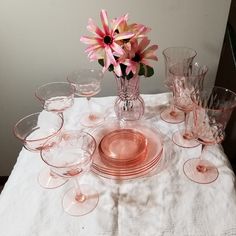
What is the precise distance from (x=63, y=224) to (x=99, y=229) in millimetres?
87

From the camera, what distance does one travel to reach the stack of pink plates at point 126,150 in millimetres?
773

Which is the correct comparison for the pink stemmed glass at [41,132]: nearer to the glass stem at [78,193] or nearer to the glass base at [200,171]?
the glass stem at [78,193]

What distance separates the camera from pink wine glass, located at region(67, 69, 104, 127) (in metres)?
0.99

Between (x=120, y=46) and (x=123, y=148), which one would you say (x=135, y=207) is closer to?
(x=123, y=148)

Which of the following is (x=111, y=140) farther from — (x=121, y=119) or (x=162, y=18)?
(x=162, y=18)

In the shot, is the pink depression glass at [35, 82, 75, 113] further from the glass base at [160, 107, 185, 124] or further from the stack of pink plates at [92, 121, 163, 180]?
the glass base at [160, 107, 185, 124]

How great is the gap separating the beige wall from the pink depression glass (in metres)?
0.19

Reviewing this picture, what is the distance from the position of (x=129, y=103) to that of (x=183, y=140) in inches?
8.5

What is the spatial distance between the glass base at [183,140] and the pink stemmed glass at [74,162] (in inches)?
10.5

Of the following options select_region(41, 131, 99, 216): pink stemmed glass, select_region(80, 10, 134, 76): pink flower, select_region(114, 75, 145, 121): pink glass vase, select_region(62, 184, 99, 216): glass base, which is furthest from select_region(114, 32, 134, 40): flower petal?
select_region(62, 184, 99, 216): glass base

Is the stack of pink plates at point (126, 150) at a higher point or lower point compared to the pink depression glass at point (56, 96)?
lower

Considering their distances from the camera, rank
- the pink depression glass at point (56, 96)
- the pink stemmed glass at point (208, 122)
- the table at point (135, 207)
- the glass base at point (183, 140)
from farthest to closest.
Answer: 1. the pink depression glass at point (56, 96)
2. the glass base at point (183, 140)
3. the pink stemmed glass at point (208, 122)
4. the table at point (135, 207)

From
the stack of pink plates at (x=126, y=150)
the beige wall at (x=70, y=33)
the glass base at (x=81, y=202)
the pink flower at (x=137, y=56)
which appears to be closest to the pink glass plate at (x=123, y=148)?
the stack of pink plates at (x=126, y=150)

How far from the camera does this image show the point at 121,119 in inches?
38.2
